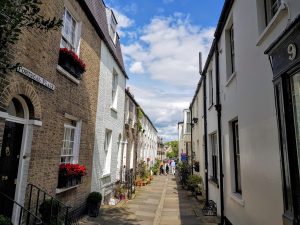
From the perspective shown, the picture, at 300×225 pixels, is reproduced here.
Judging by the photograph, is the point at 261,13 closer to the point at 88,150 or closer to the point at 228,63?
the point at 228,63

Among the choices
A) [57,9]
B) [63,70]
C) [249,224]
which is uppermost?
[57,9]

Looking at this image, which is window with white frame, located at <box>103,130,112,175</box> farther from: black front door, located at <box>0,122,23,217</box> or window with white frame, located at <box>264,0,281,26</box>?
window with white frame, located at <box>264,0,281,26</box>

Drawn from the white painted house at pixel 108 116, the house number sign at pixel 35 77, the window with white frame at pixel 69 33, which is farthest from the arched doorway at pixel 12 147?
the white painted house at pixel 108 116

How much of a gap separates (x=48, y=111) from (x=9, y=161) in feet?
5.08

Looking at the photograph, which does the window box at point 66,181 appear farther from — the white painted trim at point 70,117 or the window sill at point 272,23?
the window sill at point 272,23

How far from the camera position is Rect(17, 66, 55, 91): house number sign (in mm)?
5062

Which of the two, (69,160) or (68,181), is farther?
(69,160)

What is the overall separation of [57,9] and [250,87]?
5.17m

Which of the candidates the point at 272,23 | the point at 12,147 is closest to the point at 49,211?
the point at 12,147

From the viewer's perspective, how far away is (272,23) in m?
4.61

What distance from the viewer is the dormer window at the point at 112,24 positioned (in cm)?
1310

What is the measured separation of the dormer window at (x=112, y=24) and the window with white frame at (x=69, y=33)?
5.02 m

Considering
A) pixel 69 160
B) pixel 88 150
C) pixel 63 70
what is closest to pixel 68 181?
pixel 69 160

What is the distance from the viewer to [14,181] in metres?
5.33
